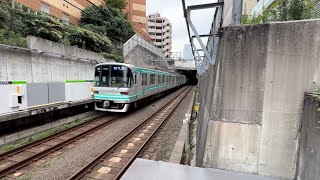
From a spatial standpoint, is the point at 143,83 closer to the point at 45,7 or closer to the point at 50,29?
the point at 50,29

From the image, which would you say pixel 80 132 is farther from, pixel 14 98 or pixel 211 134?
pixel 211 134

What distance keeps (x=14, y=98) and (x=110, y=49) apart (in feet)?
42.5

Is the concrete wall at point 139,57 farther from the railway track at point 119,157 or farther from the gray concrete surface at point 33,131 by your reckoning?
the railway track at point 119,157

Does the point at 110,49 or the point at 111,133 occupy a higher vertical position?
the point at 110,49

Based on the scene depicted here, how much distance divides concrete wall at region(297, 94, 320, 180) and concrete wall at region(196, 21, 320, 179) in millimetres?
133

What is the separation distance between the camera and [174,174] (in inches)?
77.4

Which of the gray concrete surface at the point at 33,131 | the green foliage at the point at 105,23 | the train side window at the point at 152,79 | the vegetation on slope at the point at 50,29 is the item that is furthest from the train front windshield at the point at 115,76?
the green foliage at the point at 105,23

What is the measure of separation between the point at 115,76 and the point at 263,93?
838 cm

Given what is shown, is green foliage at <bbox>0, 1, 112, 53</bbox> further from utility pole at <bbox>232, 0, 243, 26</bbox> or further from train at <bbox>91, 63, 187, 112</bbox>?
utility pole at <bbox>232, 0, 243, 26</bbox>

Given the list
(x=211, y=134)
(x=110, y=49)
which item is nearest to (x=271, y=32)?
(x=211, y=134)

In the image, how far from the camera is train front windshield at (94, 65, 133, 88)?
393 inches

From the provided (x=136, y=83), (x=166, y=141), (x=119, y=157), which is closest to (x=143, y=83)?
(x=136, y=83)

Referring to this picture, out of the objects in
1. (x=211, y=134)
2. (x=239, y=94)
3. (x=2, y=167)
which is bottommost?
(x=2, y=167)

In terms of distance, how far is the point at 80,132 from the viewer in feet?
24.5
